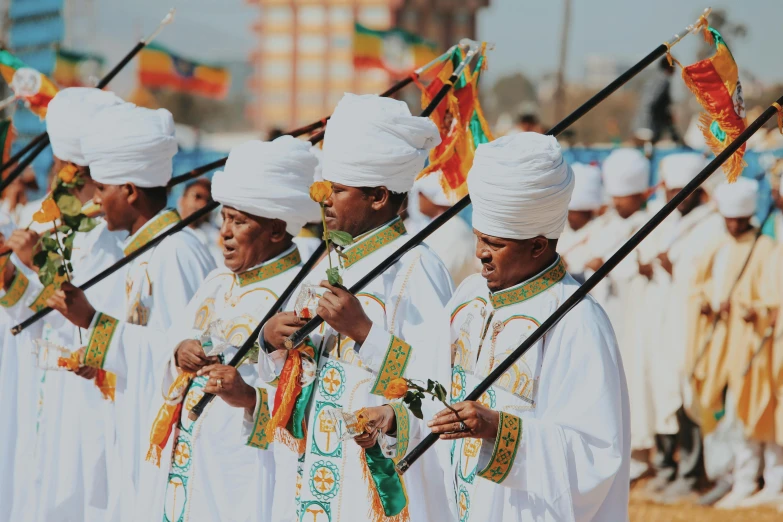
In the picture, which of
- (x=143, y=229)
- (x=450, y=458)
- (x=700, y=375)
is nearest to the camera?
(x=450, y=458)

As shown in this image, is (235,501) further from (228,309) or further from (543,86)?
(543,86)

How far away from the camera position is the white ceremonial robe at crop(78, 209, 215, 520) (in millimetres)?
5941

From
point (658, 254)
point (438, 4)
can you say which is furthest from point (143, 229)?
point (438, 4)

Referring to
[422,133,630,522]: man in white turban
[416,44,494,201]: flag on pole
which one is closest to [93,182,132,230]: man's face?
[416,44,494,201]: flag on pole

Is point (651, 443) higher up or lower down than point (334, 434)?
lower down

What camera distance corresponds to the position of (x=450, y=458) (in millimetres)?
4590

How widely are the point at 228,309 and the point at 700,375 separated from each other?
564 centimetres

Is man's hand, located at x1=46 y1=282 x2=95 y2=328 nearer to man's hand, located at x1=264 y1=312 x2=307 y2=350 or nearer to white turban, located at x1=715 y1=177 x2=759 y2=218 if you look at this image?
man's hand, located at x1=264 y1=312 x2=307 y2=350

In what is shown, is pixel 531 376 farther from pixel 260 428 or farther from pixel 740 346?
pixel 740 346

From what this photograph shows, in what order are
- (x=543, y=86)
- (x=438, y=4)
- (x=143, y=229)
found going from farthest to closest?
(x=543, y=86) < (x=438, y=4) < (x=143, y=229)

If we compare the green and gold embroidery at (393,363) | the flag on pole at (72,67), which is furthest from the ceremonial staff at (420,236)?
the flag on pole at (72,67)

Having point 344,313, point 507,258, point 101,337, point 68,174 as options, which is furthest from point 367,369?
point 68,174

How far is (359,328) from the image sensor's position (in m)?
4.54

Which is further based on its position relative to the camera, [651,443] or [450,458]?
[651,443]
